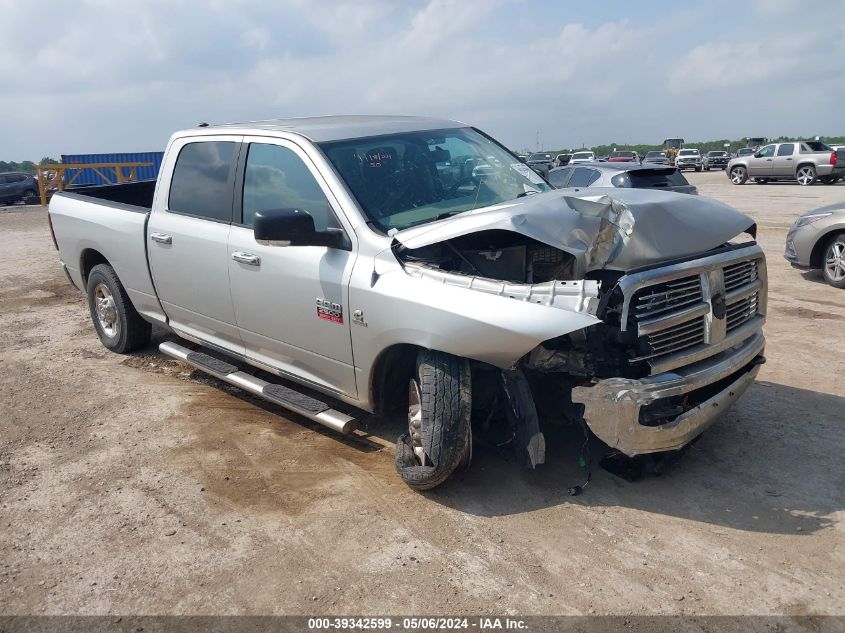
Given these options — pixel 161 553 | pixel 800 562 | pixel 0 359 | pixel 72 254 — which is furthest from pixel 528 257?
pixel 0 359

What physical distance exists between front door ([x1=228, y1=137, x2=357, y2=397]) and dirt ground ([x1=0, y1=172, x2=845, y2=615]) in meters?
0.63

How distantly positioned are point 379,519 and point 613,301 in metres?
1.66

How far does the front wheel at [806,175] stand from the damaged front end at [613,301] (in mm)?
27644

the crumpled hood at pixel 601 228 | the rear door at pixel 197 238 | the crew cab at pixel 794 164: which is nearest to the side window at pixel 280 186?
the rear door at pixel 197 238

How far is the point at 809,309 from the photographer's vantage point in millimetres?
7523

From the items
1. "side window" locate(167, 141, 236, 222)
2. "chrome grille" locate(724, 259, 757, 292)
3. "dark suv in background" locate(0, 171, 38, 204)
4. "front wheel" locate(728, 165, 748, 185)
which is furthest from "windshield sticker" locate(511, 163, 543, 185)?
"dark suv in background" locate(0, 171, 38, 204)

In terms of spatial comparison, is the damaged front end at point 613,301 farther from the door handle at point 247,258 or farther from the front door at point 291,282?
the door handle at point 247,258

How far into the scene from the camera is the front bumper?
325 cm

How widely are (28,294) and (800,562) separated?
32.3ft

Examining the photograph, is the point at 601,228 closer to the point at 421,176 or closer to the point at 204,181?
the point at 421,176

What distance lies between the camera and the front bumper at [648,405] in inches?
128

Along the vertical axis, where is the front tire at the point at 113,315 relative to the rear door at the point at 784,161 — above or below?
above

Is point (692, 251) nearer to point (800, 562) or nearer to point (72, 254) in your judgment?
point (800, 562)

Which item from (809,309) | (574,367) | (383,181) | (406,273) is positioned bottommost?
(809,309)
